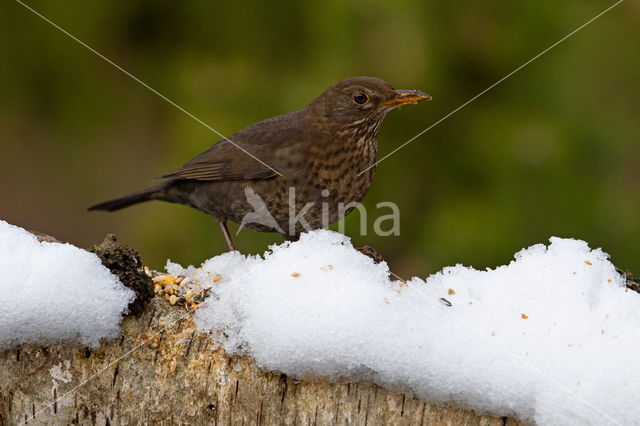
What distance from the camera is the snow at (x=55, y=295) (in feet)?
7.91

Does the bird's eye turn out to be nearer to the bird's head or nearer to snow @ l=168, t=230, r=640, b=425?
the bird's head

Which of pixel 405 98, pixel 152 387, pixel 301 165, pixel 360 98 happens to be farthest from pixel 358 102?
pixel 152 387

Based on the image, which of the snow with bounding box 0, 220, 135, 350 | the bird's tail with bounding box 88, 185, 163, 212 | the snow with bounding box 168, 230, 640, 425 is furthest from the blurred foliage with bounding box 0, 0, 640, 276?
the snow with bounding box 0, 220, 135, 350

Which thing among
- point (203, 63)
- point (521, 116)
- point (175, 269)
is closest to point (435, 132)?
point (521, 116)

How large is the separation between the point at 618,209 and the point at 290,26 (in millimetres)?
2050

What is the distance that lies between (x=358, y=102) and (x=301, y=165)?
420 mm

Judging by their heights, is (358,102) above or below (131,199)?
above

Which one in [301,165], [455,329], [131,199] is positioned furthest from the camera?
[131,199]

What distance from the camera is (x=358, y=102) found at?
375 cm

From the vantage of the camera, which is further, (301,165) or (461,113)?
(461,113)

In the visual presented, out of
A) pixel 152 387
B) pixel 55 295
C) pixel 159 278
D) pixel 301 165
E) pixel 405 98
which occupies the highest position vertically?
pixel 405 98

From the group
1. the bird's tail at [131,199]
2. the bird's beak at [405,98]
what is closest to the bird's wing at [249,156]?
the bird's tail at [131,199]

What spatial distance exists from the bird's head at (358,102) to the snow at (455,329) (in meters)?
1.23

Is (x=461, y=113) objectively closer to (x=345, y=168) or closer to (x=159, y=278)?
(x=345, y=168)
